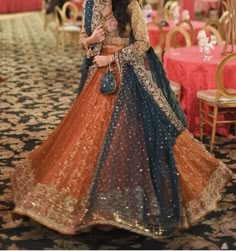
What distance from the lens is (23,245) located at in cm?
269

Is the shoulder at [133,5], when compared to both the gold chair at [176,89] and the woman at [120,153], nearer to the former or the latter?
the woman at [120,153]

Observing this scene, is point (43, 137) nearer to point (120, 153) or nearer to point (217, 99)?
point (217, 99)

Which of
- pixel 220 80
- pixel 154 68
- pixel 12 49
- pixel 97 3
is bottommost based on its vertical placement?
pixel 12 49

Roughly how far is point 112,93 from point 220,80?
1455mm

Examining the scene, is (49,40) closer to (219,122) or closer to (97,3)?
(219,122)

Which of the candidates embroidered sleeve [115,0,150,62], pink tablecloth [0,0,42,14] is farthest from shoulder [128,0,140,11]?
pink tablecloth [0,0,42,14]

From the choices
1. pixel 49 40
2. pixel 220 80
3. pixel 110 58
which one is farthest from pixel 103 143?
pixel 49 40

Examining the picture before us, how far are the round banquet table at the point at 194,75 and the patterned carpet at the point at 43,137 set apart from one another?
1.03 feet

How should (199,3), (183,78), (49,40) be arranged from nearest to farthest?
(183,78) → (49,40) → (199,3)

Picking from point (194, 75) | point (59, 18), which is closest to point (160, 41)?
point (194, 75)

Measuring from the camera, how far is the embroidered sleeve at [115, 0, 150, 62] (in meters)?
2.76

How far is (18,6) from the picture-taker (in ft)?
52.8

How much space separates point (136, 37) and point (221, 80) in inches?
56.9

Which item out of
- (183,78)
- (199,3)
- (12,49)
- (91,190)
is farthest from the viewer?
(199,3)
